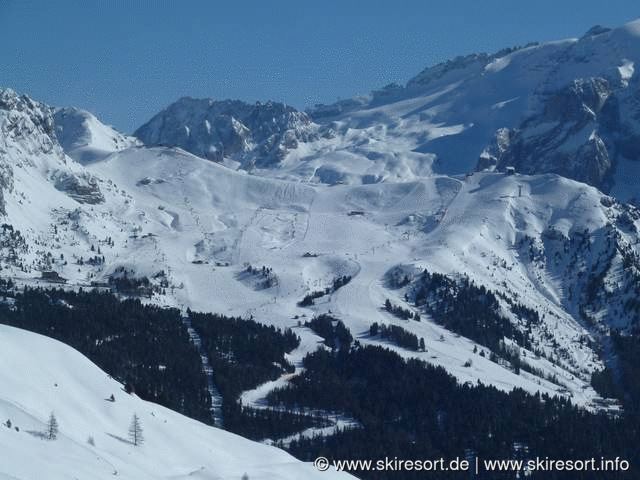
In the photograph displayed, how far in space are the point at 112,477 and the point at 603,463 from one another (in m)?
101

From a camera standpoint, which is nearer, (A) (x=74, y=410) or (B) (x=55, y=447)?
(B) (x=55, y=447)

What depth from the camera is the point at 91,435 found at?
3984 inches

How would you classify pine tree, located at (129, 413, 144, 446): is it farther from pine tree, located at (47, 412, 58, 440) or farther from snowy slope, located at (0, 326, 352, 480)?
pine tree, located at (47, 412, 58, 440)

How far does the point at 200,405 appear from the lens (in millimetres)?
A: 180250

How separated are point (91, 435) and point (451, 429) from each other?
3628 inches

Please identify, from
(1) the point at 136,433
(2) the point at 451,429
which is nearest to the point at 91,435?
(1) the point at 136,433

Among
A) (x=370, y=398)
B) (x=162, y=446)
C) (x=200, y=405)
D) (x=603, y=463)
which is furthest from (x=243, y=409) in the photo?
(x=162, y=446)

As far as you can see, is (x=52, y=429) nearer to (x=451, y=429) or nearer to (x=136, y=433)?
(x=136, y=433)

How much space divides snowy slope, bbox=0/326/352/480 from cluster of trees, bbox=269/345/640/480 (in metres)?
47.7

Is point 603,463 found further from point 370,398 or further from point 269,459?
point 269,459

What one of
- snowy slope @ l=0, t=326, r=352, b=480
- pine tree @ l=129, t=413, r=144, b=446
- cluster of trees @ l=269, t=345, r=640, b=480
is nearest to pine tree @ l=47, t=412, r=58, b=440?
snowy slope @ l=0, t=326, r=352, b=480

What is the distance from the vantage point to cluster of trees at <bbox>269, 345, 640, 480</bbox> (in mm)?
168125

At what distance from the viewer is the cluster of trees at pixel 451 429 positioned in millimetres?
168125

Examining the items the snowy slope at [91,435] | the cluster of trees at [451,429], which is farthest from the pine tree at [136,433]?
the cluster of trees at [451,429]
